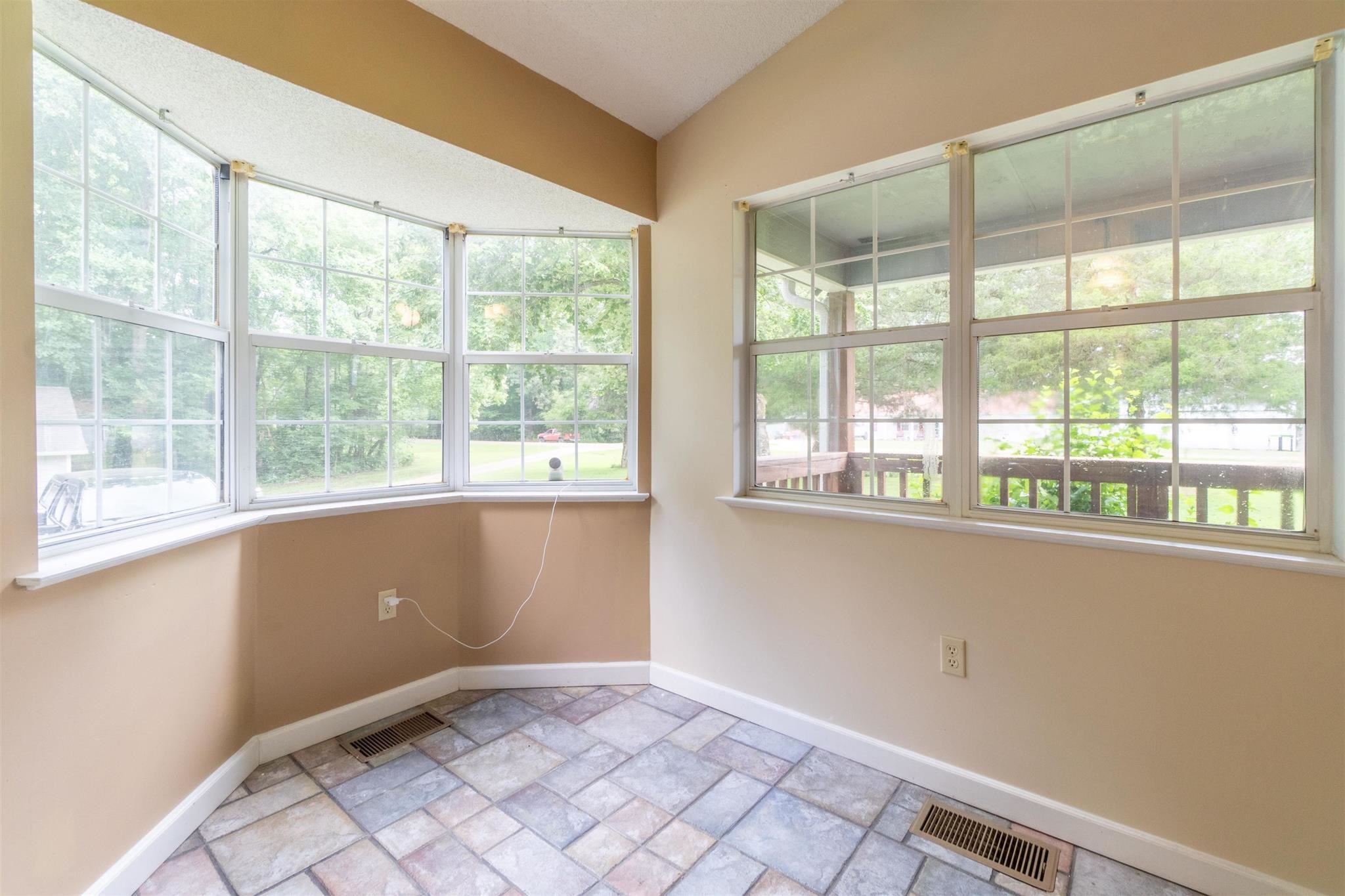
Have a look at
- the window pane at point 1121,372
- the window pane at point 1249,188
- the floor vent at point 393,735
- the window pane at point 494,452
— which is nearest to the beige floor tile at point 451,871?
the floor vent at point 393,735

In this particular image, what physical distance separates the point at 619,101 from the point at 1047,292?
1.93 meters

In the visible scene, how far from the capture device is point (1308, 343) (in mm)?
1471

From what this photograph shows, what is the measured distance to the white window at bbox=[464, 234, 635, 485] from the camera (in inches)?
108

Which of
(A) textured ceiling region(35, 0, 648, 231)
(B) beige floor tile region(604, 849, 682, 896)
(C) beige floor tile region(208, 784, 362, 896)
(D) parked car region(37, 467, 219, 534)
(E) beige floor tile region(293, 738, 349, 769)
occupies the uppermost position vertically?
(A) textured ceiling region(35, 0, 648, 231)

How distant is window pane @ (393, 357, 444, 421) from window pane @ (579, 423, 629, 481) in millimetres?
708

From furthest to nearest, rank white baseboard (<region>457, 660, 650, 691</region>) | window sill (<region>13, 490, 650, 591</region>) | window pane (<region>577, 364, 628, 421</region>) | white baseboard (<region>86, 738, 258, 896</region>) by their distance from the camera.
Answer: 1. window pane (<region>577, 364, 628, 421</region>)
2. white baseboard (<region>457, 660, 650, 691</region>)
3. white baseboard (<region>86, 738, 258, 896</region>)
4. window sill (<region>13, 490, 650, 591</region>)

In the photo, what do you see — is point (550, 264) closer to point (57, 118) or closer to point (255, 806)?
point (57, 118)

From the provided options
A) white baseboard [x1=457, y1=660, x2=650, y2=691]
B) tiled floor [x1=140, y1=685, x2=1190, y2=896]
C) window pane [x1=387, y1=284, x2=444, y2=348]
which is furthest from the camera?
white baseboard [x1=457, y1=660, x2=650, y2=691]

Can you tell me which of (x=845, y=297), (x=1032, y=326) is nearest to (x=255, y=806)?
(x=845, y=297)

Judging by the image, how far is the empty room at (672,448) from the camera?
146cm

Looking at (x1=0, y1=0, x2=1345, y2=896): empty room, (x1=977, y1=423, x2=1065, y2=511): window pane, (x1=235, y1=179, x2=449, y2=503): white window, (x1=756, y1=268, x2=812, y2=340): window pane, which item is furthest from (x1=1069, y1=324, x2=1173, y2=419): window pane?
(x1=235, y1=179, x2=449, y2=503): white window

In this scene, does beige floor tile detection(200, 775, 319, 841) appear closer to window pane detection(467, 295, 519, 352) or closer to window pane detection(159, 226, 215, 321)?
window pane detection(159, 226, 215, 321)

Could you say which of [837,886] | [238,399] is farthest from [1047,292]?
[238,399]

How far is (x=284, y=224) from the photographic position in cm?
222
